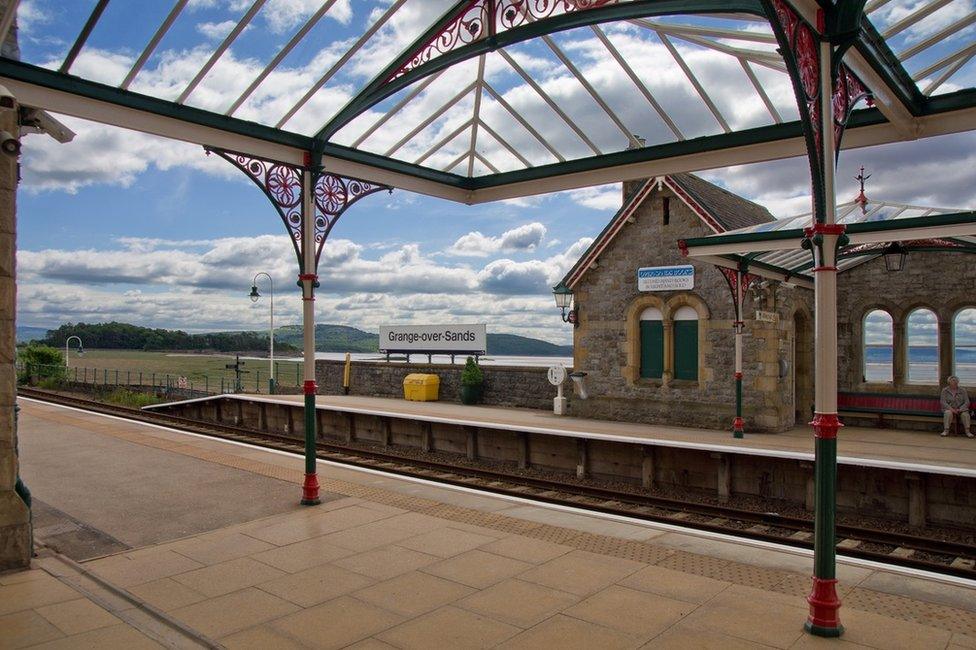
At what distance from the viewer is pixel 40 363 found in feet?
108

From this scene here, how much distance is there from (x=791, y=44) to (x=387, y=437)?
1364cm

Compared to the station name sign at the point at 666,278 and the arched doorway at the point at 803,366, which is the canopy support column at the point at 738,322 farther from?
→ the arched doorway at the point at 803,366

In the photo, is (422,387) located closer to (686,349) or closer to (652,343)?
(652,343)

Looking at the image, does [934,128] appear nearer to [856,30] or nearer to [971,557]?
[856,30]

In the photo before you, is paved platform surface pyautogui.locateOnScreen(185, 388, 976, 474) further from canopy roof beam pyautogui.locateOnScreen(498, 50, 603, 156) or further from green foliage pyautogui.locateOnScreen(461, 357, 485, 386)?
canopy roof beam pyautogui.locateOnScreen(498, 50, 603, 156)

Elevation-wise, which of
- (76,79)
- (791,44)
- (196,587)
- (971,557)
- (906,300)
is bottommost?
(971,557)

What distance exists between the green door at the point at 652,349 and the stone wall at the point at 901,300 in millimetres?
4418

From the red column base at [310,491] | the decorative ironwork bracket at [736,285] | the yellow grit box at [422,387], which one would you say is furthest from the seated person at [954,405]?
the yellow grit box at [422,387]

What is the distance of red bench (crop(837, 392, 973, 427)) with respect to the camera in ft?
48.6

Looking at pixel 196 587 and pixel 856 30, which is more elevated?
pixel 856 30

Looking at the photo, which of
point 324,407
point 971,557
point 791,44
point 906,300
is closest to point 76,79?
point 791,44

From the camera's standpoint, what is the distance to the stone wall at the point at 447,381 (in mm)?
19109

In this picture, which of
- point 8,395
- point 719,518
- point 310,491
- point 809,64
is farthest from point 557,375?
point 8,395

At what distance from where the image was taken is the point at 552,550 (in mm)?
6215
